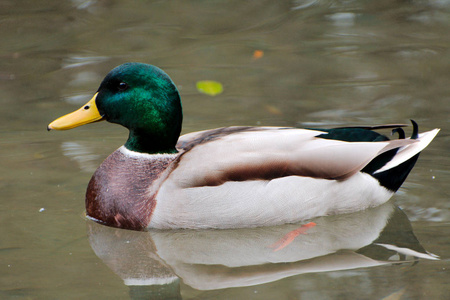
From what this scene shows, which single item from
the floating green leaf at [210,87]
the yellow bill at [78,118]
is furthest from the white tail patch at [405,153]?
the floating green leaf at [210,87]

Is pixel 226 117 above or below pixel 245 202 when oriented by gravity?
below

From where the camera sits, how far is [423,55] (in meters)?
9.27

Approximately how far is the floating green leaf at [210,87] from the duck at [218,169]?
2727 mm

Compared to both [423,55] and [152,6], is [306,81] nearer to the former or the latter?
[423,55]

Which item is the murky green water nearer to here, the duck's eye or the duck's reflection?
the duck's reflection

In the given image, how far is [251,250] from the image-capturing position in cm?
511

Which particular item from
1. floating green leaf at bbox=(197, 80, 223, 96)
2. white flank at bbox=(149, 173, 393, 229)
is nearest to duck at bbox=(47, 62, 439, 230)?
white flank at bbox=(149, 173, 393, 229)

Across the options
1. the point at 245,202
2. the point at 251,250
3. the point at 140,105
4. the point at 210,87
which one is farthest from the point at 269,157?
the point at 210,87

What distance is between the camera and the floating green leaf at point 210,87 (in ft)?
27.6

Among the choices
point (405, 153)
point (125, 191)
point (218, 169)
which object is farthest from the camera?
point (405, 153)

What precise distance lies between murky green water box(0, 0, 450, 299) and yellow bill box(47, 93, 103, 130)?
72 cm

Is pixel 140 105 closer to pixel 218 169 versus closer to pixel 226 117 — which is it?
pixel 218 169

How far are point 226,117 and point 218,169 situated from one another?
98.1 inches

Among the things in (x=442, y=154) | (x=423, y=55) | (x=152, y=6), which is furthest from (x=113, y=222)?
(x=152, y=6)
